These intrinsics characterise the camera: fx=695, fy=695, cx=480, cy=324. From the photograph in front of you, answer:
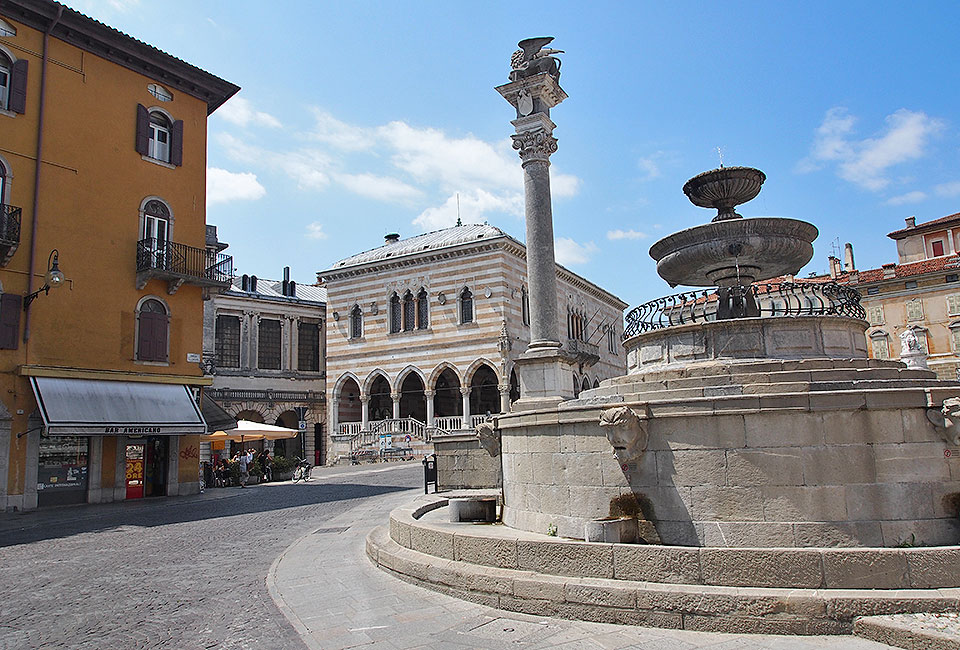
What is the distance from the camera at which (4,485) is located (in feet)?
58.1

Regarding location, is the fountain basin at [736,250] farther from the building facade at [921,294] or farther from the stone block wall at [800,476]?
the building facade at [921,294]

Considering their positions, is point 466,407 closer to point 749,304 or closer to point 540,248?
point 540,248

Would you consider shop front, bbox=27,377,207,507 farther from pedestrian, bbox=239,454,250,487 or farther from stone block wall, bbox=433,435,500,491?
stone block wall, bbox=433,435,500,491

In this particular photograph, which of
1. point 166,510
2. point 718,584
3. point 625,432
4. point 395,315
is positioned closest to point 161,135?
point 166,510

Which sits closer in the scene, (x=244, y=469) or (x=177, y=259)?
(x=177, y=259)

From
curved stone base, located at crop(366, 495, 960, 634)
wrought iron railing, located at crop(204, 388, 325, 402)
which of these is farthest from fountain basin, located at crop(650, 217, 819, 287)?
wrought iron railing, located at crop(204, 388, 325, 402)

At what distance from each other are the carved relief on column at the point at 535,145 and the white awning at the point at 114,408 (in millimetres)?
13368

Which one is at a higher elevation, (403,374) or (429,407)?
(403,374)

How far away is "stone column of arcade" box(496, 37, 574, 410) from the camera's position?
1237 centimetres

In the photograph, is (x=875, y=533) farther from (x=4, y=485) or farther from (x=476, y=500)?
(x=4, y=485)

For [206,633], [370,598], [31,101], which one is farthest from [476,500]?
[31,101]

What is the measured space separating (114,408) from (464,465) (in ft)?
33.5

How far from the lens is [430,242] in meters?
41.3

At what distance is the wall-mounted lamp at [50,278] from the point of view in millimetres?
17047
